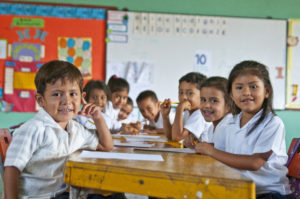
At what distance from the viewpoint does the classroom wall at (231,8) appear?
3.85 meters

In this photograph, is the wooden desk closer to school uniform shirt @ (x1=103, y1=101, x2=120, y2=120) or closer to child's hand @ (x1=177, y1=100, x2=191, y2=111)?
child's hand @ (x1=177, y1=100, x2=191, y2=111)

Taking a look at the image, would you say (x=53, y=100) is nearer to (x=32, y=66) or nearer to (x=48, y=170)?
(x=48, y=170)

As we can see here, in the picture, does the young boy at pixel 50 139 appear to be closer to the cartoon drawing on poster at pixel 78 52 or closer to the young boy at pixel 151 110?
the young boy at pixel 151 110

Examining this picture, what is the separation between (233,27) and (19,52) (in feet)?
9.08

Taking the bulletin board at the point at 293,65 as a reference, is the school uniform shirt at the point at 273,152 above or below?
below

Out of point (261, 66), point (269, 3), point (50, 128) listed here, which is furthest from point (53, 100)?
point (269, 3)

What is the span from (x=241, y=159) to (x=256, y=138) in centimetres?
17

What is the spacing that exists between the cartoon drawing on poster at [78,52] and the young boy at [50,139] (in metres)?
2.58

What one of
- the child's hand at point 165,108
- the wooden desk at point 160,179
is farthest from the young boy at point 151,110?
the wooden desk at point 160,179

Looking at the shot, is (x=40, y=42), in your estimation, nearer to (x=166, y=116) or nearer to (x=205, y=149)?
(x=166, y=116)

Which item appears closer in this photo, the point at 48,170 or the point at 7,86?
the point at 48,170

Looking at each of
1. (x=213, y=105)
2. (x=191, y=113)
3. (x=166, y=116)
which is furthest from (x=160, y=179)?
(x=191, y=113)

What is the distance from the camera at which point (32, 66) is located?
3.72m

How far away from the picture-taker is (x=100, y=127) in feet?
4.14
